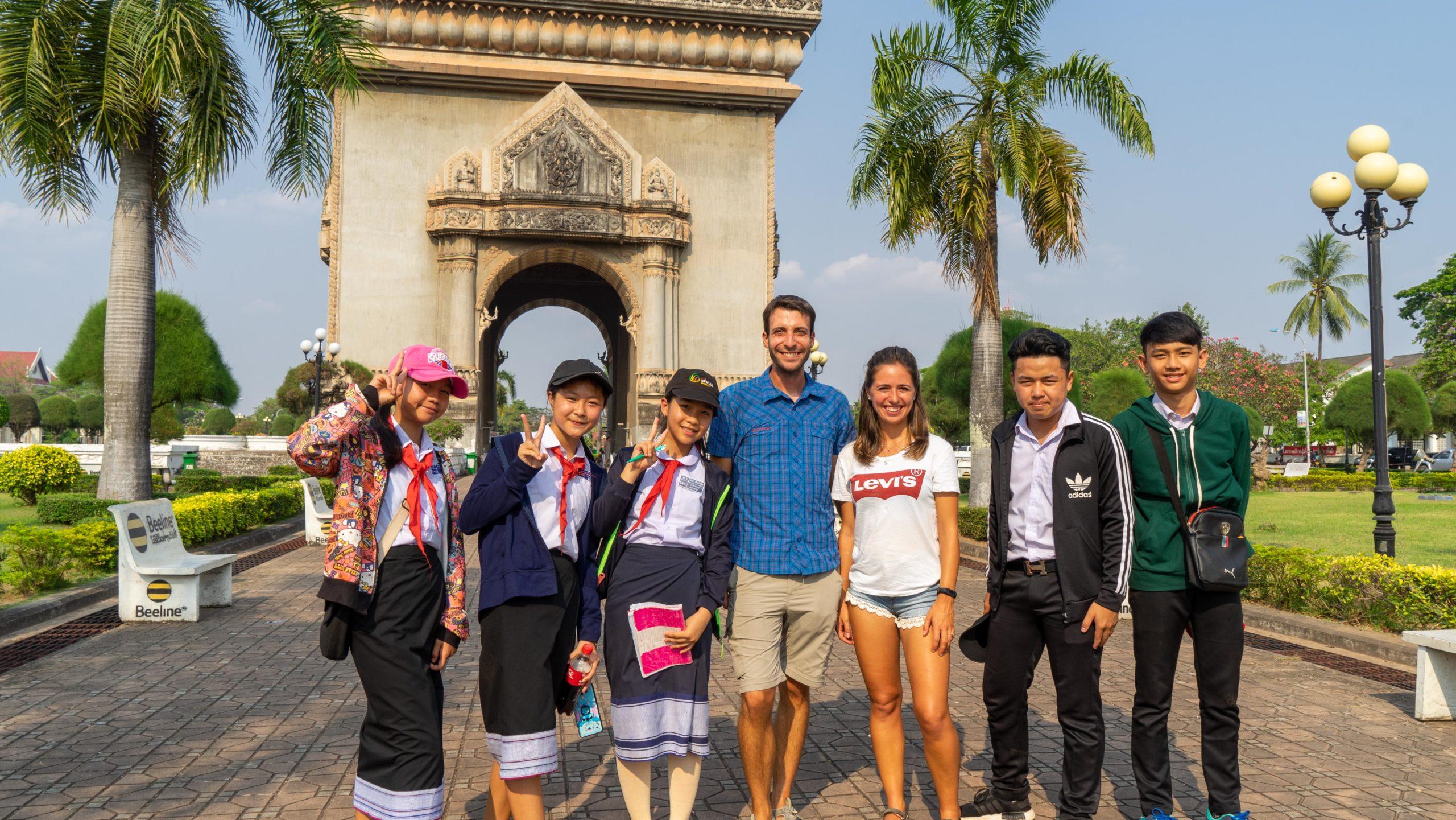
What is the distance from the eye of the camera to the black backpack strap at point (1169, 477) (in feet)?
13.4

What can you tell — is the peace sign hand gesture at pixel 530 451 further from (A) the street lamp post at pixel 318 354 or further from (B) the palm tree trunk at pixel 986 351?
(A) the street lamp post at pixel 318 354

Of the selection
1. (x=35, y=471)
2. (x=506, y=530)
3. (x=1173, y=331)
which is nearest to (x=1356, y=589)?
(x=1173, y=331)

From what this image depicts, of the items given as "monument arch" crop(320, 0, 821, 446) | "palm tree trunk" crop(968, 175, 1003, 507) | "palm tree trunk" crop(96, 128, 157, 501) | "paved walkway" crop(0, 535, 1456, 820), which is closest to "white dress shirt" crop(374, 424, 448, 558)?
"paved walkway" crop(0, 535, 1456, 820)

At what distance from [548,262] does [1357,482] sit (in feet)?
83.8

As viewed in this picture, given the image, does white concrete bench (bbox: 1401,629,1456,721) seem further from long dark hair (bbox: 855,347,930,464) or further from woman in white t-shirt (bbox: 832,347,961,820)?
long dark hair (bbox: 855,347,930,464)

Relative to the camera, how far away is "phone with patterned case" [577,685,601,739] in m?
3.69

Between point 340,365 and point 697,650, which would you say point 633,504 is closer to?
point 697,650

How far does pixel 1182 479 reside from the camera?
13.6 ft

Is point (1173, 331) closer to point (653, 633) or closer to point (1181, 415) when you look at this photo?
point (1181, 415)

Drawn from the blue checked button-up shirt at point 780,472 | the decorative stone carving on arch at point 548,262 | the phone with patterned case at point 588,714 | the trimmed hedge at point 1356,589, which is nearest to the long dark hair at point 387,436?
the phone with patterned case at point 588,714

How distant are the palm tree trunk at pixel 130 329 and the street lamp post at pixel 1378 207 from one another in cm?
1353

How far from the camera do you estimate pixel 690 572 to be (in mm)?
3852

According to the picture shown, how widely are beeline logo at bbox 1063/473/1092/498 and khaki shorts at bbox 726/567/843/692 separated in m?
0.99

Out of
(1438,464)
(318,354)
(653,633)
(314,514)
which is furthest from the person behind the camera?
(1438,464)
